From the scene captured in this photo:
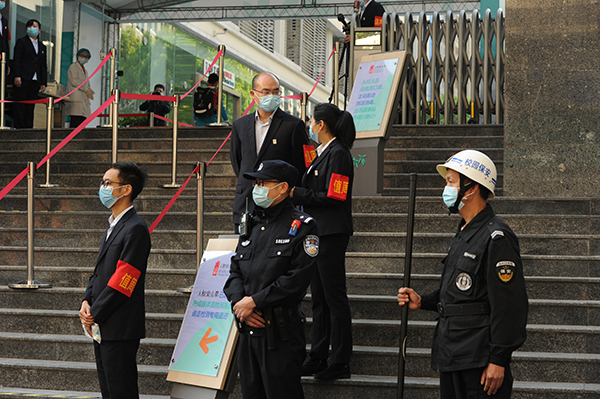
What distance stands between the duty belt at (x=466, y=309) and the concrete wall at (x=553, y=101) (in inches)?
167

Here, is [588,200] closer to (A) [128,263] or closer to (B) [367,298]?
(B) [367,298]

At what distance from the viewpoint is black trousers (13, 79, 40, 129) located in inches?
410

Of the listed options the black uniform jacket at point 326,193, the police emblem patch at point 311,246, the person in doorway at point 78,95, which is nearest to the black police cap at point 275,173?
the police emblem patch at point 311,246

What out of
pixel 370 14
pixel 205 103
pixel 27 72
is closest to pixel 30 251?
pixel 27 72

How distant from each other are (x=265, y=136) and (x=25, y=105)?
718 cm

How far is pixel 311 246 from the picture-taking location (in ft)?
11.4

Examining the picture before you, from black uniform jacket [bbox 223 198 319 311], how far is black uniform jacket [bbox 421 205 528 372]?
2.35ft

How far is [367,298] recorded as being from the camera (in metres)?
5.23

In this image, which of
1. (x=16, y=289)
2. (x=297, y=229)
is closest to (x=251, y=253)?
(x=297, y=229)

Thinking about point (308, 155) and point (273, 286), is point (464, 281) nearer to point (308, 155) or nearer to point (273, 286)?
point (273, 286)

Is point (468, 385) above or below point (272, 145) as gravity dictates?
below

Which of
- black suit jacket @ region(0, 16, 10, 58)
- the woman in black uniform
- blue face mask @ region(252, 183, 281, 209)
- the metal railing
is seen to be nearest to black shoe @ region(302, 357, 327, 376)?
the woman in black uniform

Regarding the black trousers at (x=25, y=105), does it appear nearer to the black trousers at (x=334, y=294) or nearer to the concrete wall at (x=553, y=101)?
the concrete wall at (x=553, y=101)

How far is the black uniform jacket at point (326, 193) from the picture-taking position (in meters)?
4.30
